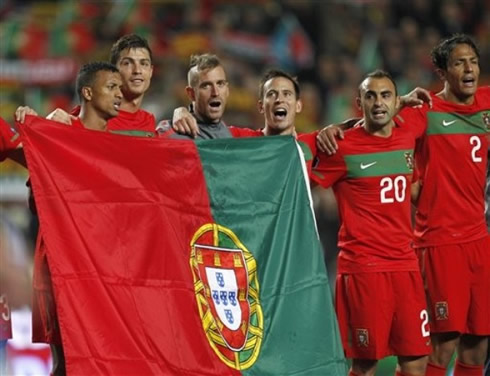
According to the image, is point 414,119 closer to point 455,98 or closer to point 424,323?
point 455,98

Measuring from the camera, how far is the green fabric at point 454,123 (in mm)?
6359

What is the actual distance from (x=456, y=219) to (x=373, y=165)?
0.57 metres

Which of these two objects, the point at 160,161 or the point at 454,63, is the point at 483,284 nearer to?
the point at 454,63

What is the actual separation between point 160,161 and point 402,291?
1362 millimetres

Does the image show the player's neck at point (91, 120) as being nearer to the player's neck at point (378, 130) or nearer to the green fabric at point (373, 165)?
the green fabric at point (373, 165)

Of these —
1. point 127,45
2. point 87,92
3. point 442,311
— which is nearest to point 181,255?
point 87,92

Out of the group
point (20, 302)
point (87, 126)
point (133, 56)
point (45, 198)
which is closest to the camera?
point (20, 302)

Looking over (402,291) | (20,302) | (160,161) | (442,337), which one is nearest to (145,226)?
(160,161)

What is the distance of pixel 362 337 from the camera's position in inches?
238

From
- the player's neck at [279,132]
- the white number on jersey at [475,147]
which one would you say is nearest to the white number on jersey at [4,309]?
the player's neck at [279,132]

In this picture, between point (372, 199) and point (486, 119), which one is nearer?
point (372, 199)

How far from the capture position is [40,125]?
213 inches

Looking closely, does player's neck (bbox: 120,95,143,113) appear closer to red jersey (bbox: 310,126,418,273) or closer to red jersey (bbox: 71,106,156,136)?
red jersey (bbox: 71,106,156,136)

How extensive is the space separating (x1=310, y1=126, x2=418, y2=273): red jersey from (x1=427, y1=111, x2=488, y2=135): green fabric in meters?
0.29
